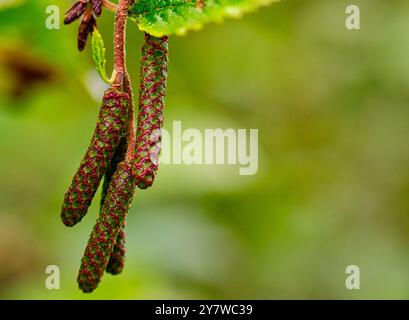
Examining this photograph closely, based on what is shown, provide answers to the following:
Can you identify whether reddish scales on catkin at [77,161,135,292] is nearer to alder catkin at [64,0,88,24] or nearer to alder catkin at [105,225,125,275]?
alder catkin at [105,225,125,275]

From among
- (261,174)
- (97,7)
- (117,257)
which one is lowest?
(117,257)

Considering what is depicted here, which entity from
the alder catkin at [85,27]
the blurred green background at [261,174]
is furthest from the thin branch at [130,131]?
the blurred green background at [261,174]

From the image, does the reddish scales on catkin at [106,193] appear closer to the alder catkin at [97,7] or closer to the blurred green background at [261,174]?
the alder catkin at [97,7]

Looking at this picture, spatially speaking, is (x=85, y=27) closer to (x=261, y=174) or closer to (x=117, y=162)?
(x=117, y=162)

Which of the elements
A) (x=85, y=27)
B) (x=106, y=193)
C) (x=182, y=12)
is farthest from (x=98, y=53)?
(x=106, y=193)

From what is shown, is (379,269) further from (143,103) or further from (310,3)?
(143,103)
